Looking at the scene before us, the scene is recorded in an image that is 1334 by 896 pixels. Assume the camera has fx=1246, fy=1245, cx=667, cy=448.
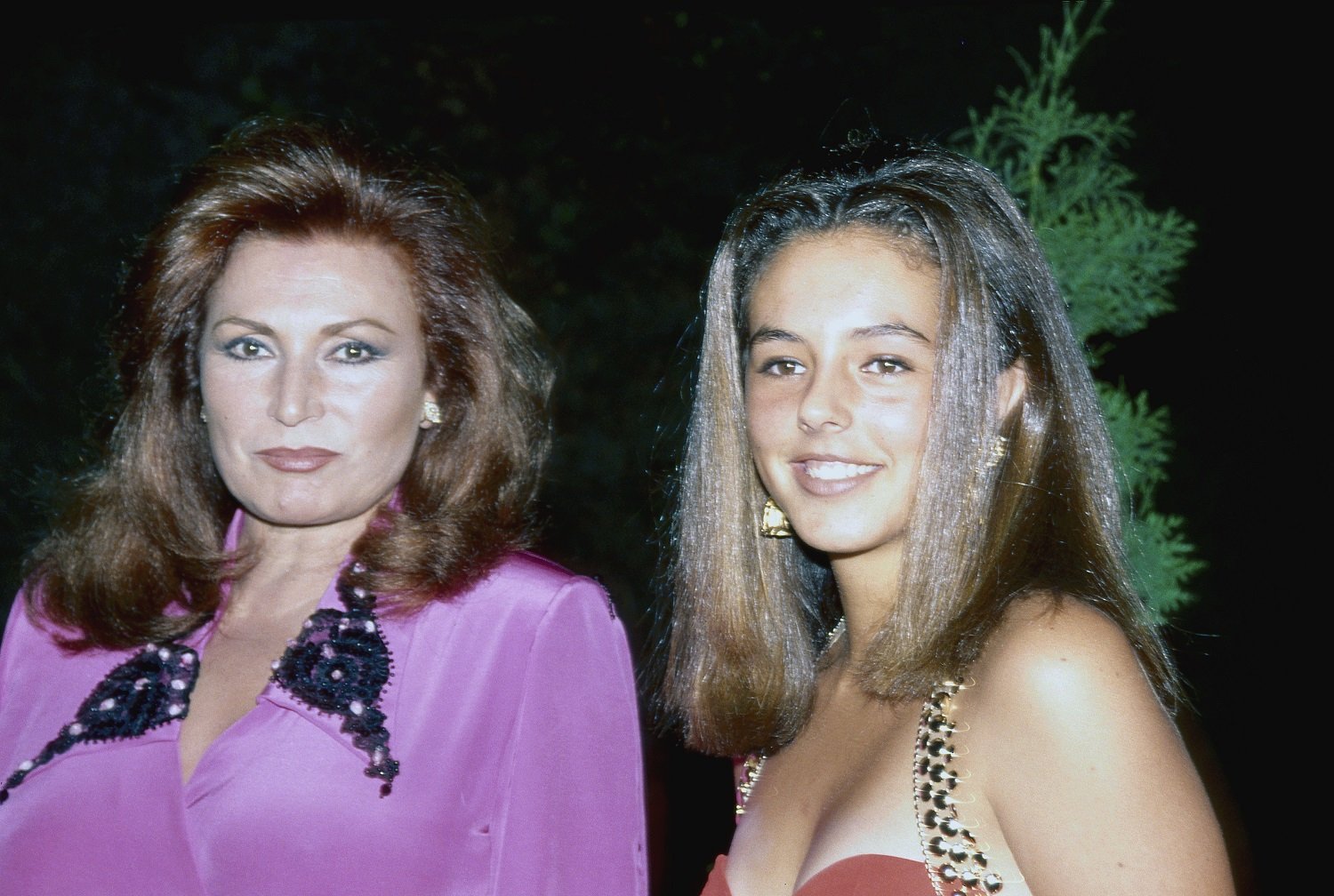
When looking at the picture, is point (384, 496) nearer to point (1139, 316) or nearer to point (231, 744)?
point (231, 744)

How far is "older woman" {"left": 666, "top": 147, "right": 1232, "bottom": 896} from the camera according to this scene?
1.46m

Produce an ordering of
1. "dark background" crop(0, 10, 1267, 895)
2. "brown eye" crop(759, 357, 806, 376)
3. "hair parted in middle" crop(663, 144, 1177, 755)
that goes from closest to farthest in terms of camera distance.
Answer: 1. "hair parted in middle" crop(663, 144, 1177, 755)
2. "brown eye" crop(759, 357, 806, 376)
3. "dark background" crop(0, 10, 1267, 895)

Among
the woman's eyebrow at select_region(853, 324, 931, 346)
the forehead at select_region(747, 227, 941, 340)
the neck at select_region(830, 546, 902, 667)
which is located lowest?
the neck at select_region(830, 546, 902, 667)

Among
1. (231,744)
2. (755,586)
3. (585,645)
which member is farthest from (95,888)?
(755,586)

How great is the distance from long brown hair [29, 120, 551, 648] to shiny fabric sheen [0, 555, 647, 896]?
159mm

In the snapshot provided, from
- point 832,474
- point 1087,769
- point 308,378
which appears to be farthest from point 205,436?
point 1087,769

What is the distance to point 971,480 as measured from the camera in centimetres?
167

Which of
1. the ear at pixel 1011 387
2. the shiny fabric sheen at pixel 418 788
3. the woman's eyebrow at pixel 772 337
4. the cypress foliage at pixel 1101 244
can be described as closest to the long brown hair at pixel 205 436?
the shiny fabric sheen at pixel 418 788

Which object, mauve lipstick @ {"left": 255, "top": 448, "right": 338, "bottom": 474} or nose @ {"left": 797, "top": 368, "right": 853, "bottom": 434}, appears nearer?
nose @ {"left": 797, "top": 368, "right": 853, "bottom": 434}

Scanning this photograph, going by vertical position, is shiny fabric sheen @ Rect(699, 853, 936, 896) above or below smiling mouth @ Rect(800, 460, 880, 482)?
below

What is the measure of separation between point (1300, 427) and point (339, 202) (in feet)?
11.2

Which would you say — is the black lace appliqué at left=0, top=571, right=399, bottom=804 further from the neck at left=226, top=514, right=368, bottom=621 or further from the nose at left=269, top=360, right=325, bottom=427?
the nose at left=269, top=360, right=325, bottom=427

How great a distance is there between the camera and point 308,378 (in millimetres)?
1938

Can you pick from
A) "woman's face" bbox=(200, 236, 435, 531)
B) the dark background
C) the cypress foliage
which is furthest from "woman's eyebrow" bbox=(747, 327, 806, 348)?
the dark background
